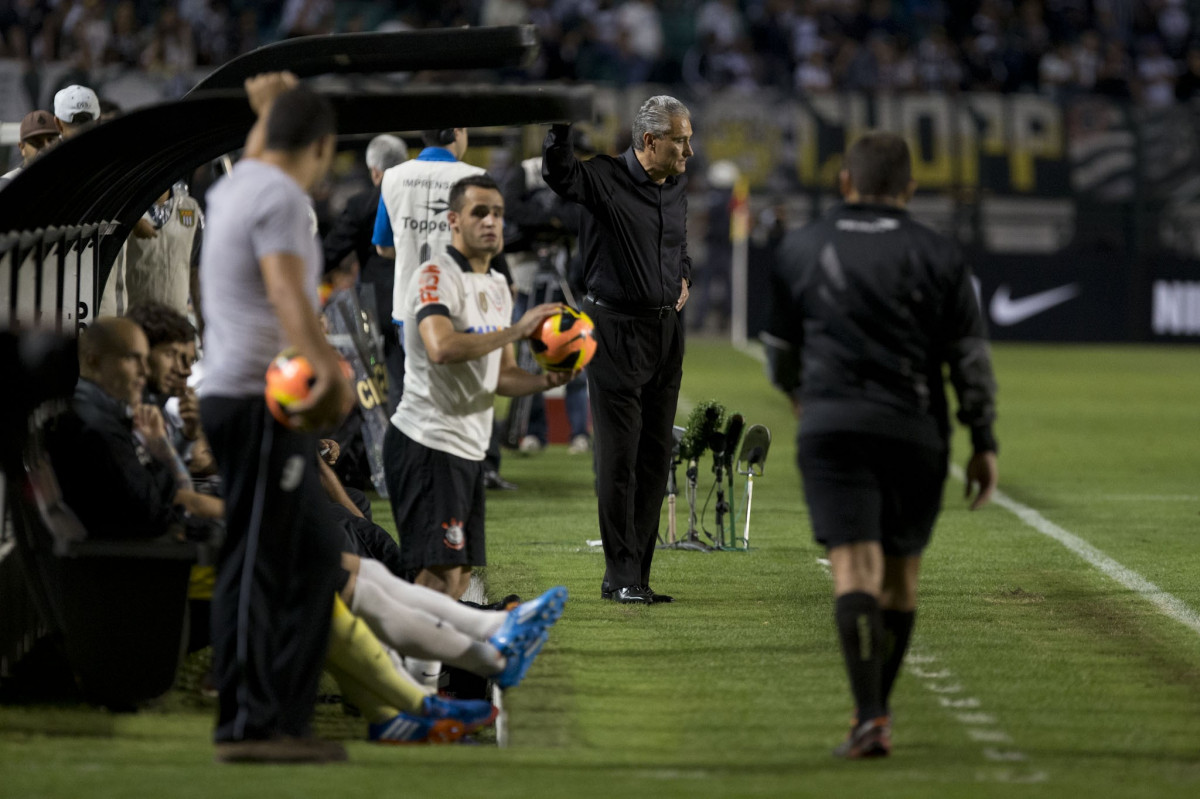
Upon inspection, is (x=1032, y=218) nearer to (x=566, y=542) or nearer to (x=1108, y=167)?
(x=1108, y=167)

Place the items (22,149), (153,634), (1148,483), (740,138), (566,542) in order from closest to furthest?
1. (153,634)
2. (22,149)
3. (566,542)
4. (1148,483)
5. (740,138)

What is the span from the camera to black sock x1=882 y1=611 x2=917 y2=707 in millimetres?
5551

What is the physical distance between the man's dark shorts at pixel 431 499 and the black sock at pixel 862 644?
166 centimetres

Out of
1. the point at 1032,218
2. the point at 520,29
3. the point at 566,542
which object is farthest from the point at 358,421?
the point at 1032,218

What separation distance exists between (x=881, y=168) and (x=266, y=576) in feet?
7.42

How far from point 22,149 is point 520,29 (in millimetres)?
3484

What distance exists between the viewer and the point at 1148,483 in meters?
12.6

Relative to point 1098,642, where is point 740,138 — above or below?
above

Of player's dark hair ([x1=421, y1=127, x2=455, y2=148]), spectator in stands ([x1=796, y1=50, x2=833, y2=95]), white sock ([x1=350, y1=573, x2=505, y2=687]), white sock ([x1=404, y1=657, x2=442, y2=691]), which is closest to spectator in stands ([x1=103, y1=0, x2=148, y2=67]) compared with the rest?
spectator in stands ([x1=796, y1=50, x2=833, y2=95])

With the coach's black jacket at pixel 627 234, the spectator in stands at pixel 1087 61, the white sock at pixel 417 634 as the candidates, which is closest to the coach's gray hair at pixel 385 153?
the coach's black jacket at pixel 627 234

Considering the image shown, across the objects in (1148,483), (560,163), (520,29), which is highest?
(520,29)

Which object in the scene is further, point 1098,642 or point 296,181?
point 1098,642

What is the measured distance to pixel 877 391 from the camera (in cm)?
539

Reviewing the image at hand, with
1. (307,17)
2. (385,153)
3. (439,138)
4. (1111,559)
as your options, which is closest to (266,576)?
(439,138)
